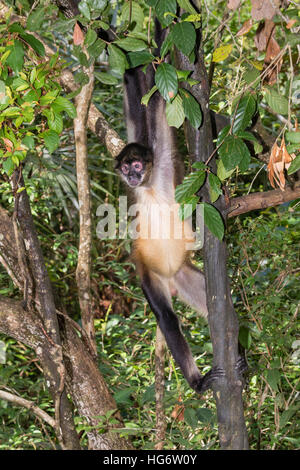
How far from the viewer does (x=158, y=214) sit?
3.47 metres

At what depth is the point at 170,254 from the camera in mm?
3592

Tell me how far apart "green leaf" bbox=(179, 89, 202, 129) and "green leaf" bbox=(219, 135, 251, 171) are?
0.13 meters

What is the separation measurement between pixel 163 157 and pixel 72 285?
89.3 inches

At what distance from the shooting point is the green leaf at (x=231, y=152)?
170cm

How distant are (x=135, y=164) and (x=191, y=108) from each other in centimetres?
151

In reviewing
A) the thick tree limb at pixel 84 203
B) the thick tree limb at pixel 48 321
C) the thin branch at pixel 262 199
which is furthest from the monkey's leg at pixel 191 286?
the thin branch at pixel 262 199

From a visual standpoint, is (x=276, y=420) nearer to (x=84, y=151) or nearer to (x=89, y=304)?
(x=89, y=304)

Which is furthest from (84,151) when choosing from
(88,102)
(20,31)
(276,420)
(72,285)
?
(72,285)

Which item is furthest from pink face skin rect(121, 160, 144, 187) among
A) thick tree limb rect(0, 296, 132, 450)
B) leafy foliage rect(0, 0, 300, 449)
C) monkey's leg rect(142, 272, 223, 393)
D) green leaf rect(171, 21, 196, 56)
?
green leaf rect(171, 21, 196, 56)

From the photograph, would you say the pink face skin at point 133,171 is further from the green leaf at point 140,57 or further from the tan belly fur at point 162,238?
the green leaf at point 140,57

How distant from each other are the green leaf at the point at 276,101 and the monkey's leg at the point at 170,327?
5.22 feet

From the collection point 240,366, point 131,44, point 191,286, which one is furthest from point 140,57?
point 191,286

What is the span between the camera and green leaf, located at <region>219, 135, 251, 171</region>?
1.70 meters
